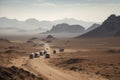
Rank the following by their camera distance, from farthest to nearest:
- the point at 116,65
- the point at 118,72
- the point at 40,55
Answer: the point at 40,55 → the point at 116,65 → the point at 118,72

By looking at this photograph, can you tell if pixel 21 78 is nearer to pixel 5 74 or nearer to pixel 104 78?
pixel 5 74

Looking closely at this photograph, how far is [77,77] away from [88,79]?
2.61 meters

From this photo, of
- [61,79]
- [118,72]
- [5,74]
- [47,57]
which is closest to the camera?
[5,74]

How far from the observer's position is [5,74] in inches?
1626

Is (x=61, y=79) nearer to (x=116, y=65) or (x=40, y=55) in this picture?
(x=116, y=65)

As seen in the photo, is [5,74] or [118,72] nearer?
[5,74]

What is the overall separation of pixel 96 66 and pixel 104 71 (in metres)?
7.07

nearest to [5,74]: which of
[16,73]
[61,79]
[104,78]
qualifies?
[16,73]

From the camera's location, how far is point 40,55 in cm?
9294

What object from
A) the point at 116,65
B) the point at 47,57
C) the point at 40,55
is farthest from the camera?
the point at 40,55

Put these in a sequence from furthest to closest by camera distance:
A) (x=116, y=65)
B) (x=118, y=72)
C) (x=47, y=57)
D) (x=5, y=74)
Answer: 1. (x=47, y=57)
2. (x=116, y=65)
3. (x=118, y=72)
4. (x=5, y=74)

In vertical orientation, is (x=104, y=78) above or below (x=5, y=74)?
below

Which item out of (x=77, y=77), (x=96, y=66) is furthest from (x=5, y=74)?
(x=96, y=66)

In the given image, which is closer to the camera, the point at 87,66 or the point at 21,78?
the point at 21,78
